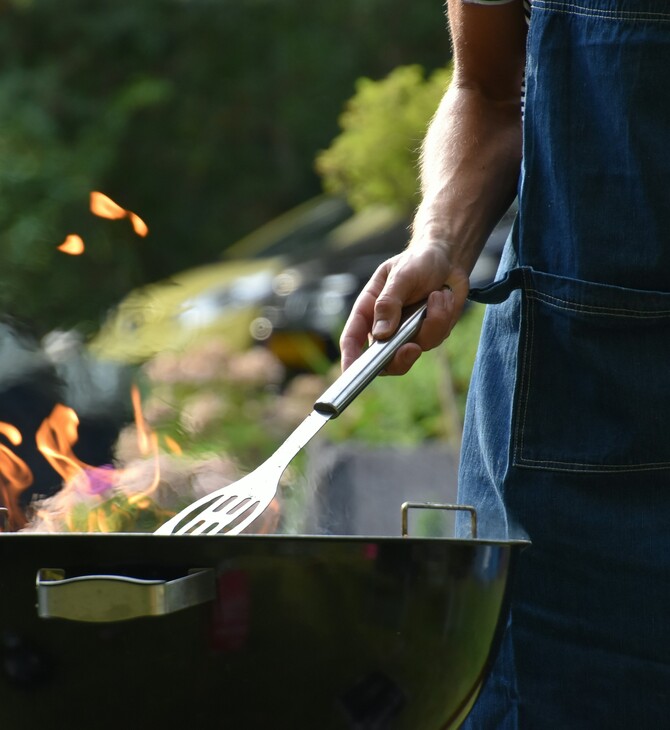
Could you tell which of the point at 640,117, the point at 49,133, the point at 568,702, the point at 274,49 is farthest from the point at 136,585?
the point at 274,49

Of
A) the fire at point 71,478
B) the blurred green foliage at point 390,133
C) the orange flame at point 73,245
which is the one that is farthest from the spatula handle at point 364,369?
the blurred green foliage at point 390,133

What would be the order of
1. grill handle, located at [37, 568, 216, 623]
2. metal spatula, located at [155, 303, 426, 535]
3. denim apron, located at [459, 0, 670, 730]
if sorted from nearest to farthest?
grill handle, located at [37, 568, 216, 623] → metal spatula, located at [155, 303, 426, 535] → denim apron, located at [459, 0, 670, 730]

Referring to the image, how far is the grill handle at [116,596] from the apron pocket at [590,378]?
1.44 ft

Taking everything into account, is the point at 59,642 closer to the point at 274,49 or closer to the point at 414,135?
the point at 414,135

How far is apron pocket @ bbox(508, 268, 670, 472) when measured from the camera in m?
1.12

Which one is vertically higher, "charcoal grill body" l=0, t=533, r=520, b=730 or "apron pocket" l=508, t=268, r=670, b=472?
"apron pocket" l=508, t=268, r=670, b=472

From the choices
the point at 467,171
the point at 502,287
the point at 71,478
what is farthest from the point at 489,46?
the point at 71,478

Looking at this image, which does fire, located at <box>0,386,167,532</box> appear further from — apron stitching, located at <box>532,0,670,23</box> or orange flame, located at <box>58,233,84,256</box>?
apron stitching, located at <box>532,0,670,23</box>

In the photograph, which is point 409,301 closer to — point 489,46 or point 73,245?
point 489,46

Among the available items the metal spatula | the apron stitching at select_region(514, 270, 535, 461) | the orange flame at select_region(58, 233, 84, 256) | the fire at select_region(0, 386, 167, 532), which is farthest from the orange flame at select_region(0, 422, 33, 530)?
the apron stitching at select_region(514, 270, 535, 461)

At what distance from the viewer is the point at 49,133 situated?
11.9 m

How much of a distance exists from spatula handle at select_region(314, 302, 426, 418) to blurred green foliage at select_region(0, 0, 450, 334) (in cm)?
1240

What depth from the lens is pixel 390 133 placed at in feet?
15.2

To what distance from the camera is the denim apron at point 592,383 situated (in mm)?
1114
